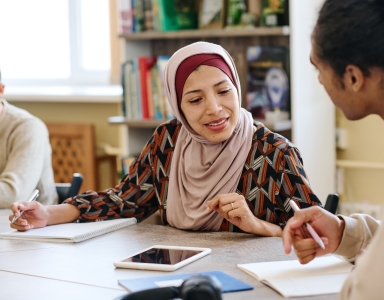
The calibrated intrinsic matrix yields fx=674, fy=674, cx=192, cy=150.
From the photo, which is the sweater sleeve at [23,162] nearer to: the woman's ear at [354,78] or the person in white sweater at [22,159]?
the person in white sweater at [22,159]

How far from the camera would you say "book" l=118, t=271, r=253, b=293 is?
1.37m

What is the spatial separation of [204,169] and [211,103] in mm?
208

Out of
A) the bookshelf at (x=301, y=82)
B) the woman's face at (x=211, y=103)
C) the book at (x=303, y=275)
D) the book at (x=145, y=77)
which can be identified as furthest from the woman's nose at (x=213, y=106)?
the book at (x=145, y=77)

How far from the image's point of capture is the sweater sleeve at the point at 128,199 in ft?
7.04

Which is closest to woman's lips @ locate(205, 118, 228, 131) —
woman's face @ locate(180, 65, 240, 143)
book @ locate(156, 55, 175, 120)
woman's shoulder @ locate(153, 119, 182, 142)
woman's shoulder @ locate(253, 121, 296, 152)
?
woman's face @ locate(180, 65, 240, 143)

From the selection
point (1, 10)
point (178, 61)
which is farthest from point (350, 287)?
point (1, 10)

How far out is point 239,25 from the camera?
3.42 meters

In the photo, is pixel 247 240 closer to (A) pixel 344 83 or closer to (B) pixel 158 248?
(B) pixel 158 248

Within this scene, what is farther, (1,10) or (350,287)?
(1,10)

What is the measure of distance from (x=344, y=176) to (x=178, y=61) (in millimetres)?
1693

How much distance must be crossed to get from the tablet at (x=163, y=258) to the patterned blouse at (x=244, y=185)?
1.20 ft

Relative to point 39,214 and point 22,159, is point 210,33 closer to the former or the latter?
point 22,159

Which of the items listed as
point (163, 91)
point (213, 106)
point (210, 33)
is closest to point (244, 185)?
point (213, 106)

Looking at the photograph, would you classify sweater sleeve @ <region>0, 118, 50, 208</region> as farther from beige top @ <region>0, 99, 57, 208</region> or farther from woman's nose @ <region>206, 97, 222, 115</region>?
woman's nose @ <region>206, 97, 222, 115</region>
